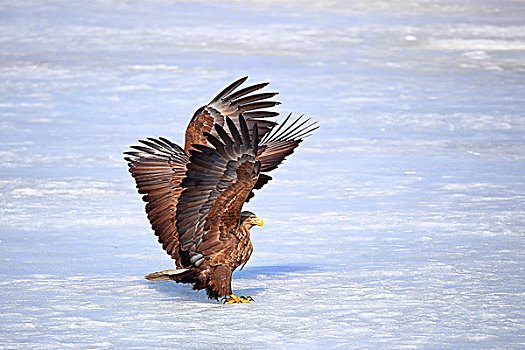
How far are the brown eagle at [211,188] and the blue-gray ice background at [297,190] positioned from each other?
198mm

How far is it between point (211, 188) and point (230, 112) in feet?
2.98

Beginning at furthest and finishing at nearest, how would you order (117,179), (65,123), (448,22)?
(448,22) → (65,123) → (117,179)

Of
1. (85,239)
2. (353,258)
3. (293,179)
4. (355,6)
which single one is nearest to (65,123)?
(293,179)

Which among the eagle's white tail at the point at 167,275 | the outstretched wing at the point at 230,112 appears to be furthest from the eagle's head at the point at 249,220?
the outstretched wing at the point at 230,112

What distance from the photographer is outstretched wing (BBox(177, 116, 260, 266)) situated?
417 cm

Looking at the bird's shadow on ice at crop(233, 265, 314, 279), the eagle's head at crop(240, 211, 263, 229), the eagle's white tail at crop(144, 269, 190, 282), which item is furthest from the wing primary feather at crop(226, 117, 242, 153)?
the bird's shadow on ice at crop(233, 265, 314, 279)

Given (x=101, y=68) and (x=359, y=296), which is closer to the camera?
(x=359, y=296)

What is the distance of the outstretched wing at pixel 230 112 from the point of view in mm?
4910

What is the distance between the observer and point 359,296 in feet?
15.3

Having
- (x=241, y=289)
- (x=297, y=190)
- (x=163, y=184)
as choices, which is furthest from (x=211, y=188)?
(x=297, y=190)

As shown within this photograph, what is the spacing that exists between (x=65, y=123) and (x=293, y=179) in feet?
9.63

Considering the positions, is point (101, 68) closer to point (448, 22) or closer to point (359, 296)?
point (448, 22)

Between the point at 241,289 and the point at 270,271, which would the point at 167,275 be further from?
the point at 270,271

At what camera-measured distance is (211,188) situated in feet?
13.9
